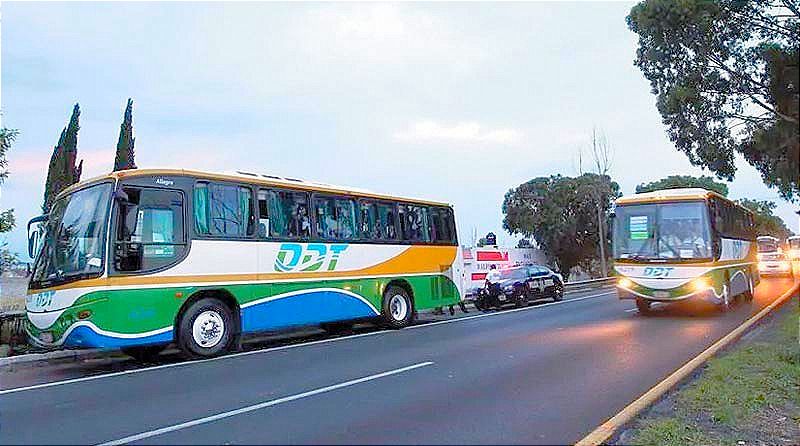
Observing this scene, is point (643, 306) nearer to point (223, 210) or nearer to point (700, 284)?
point (700, 284)

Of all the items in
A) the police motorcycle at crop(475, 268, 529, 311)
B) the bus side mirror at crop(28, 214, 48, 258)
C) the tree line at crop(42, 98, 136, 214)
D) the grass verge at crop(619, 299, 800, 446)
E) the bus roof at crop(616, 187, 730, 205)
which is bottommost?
the grass verge at crop(619, 299, 800, 446)

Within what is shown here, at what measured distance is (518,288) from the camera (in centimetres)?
2291

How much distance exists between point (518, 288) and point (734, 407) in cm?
1547

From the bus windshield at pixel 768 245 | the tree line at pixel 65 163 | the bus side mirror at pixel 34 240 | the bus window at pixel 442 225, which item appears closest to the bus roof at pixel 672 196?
the bus window at pixel 442 225

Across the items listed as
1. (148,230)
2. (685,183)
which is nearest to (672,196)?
(148,230)

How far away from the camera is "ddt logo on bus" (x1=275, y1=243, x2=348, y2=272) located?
13523mm

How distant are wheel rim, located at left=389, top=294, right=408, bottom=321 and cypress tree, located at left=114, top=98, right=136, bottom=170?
11865 millimetres

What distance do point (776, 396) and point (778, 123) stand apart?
6.03 metres

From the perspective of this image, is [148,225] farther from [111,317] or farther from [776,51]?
[776,51]

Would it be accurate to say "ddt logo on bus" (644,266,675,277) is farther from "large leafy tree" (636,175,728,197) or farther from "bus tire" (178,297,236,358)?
"large leafy tree" (636,175,728,197)

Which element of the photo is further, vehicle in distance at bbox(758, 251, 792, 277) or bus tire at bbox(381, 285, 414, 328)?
vehicle in distance at bbox(758, 251, 792, 277)

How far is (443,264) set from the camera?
1833cm

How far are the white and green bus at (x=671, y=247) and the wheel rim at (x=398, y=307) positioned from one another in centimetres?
582

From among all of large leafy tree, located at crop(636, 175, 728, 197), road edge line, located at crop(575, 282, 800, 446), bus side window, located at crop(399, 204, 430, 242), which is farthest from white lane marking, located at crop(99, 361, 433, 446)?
large leafy tree, located at crop(636, 175, 728, 197)
